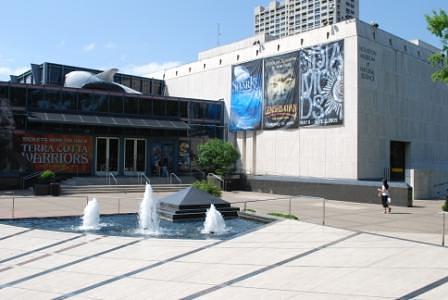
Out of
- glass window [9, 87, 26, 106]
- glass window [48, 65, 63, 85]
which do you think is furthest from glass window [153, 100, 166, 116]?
glass window [48, 65, 63, 85]

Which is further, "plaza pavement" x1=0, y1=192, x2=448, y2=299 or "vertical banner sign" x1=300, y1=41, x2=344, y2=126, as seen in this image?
"vertical banner sign" x1=300, y1=41, x2=344, y2=126

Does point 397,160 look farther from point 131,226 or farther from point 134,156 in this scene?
point 131,226

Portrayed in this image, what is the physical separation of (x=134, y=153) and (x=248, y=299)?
Result: 3035cm

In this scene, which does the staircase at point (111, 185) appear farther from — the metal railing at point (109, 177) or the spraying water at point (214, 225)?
the spraying water at point (214, 225)

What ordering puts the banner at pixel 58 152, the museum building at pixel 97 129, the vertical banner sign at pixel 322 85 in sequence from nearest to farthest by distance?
the vertical banner sign at pixel 322 85 < the museum building at pixel 97 129 < the banner at pixel 58 152

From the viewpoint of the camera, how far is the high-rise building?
110m

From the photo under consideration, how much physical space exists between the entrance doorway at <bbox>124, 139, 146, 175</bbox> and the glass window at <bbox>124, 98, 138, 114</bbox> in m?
2.17

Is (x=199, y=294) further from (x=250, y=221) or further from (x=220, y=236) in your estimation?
(x=250, y=221)

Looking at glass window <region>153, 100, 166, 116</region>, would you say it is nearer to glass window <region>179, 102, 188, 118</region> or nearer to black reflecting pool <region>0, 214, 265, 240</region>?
glass window <region>179, 102, 188, 118</region>

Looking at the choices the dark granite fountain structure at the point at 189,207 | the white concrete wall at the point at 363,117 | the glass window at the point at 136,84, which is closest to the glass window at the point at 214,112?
the white concrete wall at the point at 363,117

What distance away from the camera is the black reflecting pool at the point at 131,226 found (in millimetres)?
13930

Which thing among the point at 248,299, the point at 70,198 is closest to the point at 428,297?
the point at 248,299

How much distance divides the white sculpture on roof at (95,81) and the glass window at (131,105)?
3.98 meters

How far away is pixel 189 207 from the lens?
1706 centimetres
